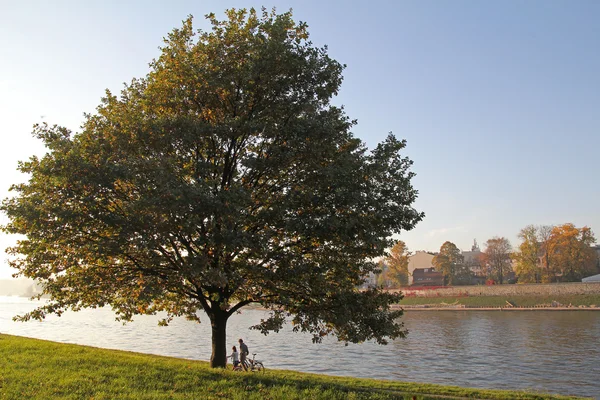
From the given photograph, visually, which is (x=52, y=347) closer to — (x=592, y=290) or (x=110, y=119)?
(x=110, y=119)

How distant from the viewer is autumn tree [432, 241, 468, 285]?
11856 cm

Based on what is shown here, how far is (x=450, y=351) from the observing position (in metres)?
39.5

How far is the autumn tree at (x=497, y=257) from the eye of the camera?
411 feet

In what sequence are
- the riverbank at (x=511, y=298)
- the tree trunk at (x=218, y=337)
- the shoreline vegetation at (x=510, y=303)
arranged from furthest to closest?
the riverbank at (x=511, y=298)
the shoreline vegetation at (x=510, y=303)
the tree trunk at (x=218, y=337)

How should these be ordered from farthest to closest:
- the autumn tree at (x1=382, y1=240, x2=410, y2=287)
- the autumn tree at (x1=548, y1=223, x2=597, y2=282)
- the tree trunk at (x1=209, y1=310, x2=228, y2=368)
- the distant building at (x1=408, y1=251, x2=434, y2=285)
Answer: the distant building at (x1=408, y1=251, x2=434, y2=285) → the autumn tree at (x1=382, y1=240, x2=410, y2=287) → the autumn tree at (x1=548, y1=223, x2=597, y2=282) → the tree trunk at (x1=209, y1=310, x2=228, y2=368)

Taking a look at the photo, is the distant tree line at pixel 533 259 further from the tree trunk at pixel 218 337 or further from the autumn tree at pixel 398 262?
the tree trunk at pixel 218 337

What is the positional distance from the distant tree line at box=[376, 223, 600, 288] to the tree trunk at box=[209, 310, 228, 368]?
7360 cm

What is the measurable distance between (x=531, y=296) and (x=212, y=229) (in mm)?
88597

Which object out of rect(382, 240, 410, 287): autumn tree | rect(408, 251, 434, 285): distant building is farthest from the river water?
rect(408, 251, 434, 285): distant building

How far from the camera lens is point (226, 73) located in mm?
16125

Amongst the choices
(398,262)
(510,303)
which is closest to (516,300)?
(510,303)

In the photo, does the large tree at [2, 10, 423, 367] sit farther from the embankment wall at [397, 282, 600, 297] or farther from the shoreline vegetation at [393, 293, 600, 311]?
the embankment wall at [397, 282, 600, 297]

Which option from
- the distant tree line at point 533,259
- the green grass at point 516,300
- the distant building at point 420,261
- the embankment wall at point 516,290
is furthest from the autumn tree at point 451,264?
the green grass at point 516,300

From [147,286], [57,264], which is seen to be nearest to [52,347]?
[57,264]
